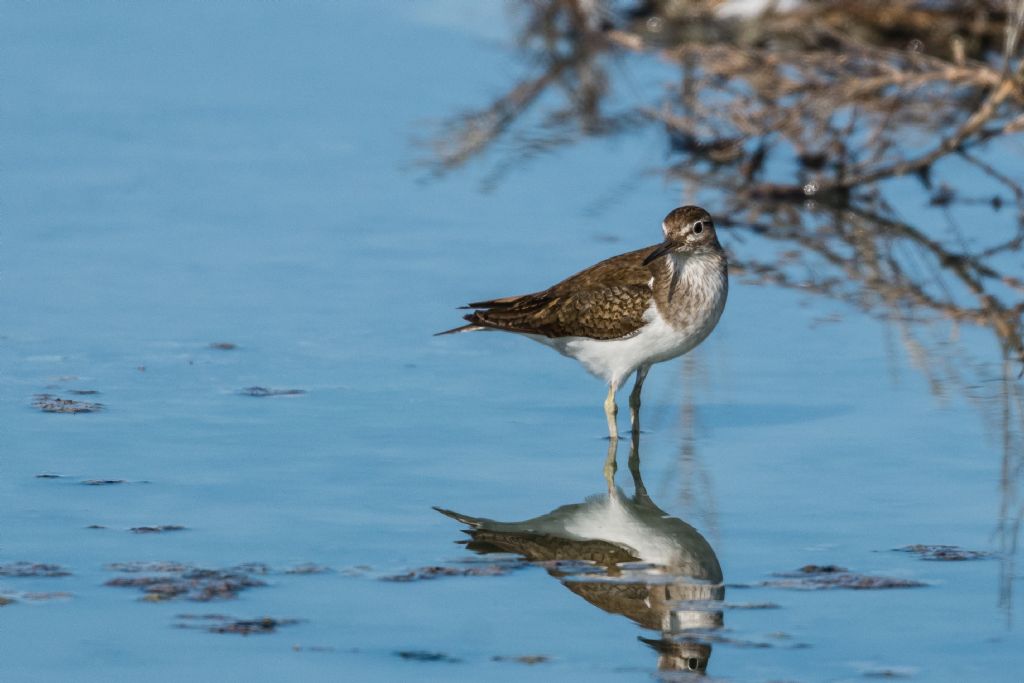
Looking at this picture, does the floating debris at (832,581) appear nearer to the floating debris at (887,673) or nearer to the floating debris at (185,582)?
the floating debris at (887,673)

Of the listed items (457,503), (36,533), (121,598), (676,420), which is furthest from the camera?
(676,420)

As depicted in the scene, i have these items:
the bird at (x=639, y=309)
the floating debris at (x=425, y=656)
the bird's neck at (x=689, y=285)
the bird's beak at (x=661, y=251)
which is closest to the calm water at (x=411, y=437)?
the floating debris at (x=425, y=656)

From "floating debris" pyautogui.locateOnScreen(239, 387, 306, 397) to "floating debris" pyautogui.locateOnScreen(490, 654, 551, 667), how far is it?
12.5ft

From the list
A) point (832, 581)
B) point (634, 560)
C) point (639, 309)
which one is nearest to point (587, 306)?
point (639, 309)

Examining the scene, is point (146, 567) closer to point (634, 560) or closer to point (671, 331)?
point (634, 560)

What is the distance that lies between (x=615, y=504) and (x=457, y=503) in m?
0.77

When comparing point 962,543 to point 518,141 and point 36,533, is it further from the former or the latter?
point 518,141

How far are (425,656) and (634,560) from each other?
1.39 m

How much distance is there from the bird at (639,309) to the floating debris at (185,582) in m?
2.98

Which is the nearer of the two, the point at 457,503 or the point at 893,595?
→ the point at 893,595

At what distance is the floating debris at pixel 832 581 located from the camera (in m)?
7.58

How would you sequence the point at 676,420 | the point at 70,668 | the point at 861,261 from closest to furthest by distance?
1. the point at 70,668
2. the point at 676,420
3. the point at 861,261

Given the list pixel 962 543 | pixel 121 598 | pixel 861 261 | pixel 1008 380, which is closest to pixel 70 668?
pixel 121 598

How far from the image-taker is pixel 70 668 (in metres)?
6.68
